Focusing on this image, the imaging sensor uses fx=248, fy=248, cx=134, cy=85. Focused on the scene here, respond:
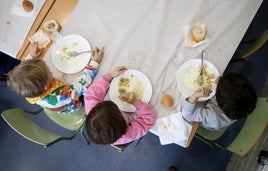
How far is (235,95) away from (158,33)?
0.51 m

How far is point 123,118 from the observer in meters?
1.11

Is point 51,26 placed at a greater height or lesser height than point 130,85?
greater

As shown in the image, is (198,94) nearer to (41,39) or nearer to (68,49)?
(68,49)

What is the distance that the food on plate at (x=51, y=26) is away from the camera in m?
1.43

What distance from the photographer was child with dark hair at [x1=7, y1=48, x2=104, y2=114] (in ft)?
3.91

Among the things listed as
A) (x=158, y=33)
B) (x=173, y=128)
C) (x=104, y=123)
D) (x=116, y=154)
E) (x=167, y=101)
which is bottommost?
(x=116, y=154)

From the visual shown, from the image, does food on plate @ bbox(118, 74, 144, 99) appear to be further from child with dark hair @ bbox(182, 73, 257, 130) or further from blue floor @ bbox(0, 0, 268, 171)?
blue floor @ bbox(0, 0, 268, 171)

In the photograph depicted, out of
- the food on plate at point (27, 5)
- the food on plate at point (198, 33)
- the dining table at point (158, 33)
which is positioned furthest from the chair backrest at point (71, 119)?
the food on plate at point (198, 33)

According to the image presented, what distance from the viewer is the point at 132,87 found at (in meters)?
1.27

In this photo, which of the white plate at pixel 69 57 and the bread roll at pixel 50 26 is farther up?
the bread roll at pixel 50 26

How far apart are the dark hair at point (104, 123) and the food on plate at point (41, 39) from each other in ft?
2.00

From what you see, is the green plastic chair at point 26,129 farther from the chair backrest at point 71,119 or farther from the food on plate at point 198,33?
the food on plate at point 198,33

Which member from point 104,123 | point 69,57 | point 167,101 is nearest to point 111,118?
point 104,123

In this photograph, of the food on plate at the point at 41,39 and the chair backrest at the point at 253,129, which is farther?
the food on plate at the point at 41,39
